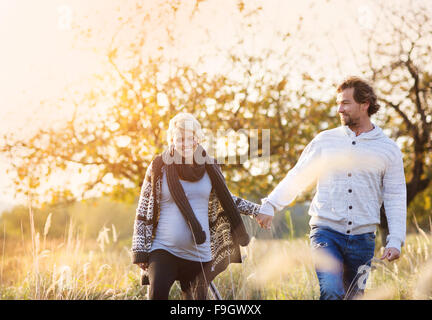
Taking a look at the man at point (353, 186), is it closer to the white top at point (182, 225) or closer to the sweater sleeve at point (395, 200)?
the sweater sleeve at point (395, 200)

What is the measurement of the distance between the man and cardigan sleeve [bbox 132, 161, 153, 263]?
3.81 ft

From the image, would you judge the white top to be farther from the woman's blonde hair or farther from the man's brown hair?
the man's brown hair

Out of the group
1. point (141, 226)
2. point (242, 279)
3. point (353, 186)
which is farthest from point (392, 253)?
point (242, 279)

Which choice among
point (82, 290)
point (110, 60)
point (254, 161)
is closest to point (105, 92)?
point (110, 60)

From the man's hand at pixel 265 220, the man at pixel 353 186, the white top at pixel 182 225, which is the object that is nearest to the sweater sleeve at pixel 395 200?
the man at pixel 353 186

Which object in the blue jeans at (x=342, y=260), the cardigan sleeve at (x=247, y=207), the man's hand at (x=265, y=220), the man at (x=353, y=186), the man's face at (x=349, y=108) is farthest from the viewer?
the cardigan sleeve at (x=247, y=207)

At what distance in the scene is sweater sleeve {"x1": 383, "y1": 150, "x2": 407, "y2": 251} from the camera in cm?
362

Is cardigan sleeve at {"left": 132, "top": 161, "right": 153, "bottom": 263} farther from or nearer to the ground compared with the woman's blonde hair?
nearer to the ground

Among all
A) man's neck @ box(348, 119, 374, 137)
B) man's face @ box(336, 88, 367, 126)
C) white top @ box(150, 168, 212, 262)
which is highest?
man's face @ box(336, 88, 367, 126)

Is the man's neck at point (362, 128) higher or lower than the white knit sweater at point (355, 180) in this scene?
higher

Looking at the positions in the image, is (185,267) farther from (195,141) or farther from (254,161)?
(254,161)

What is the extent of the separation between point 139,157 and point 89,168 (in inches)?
47.8

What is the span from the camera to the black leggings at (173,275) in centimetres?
A: 363

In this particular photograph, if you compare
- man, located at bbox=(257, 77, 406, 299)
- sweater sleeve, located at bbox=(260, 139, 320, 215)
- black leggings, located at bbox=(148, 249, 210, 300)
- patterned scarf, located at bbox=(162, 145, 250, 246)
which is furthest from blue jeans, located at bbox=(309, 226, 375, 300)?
black leggings, located at bbox=(148, 249, 210, 300)
